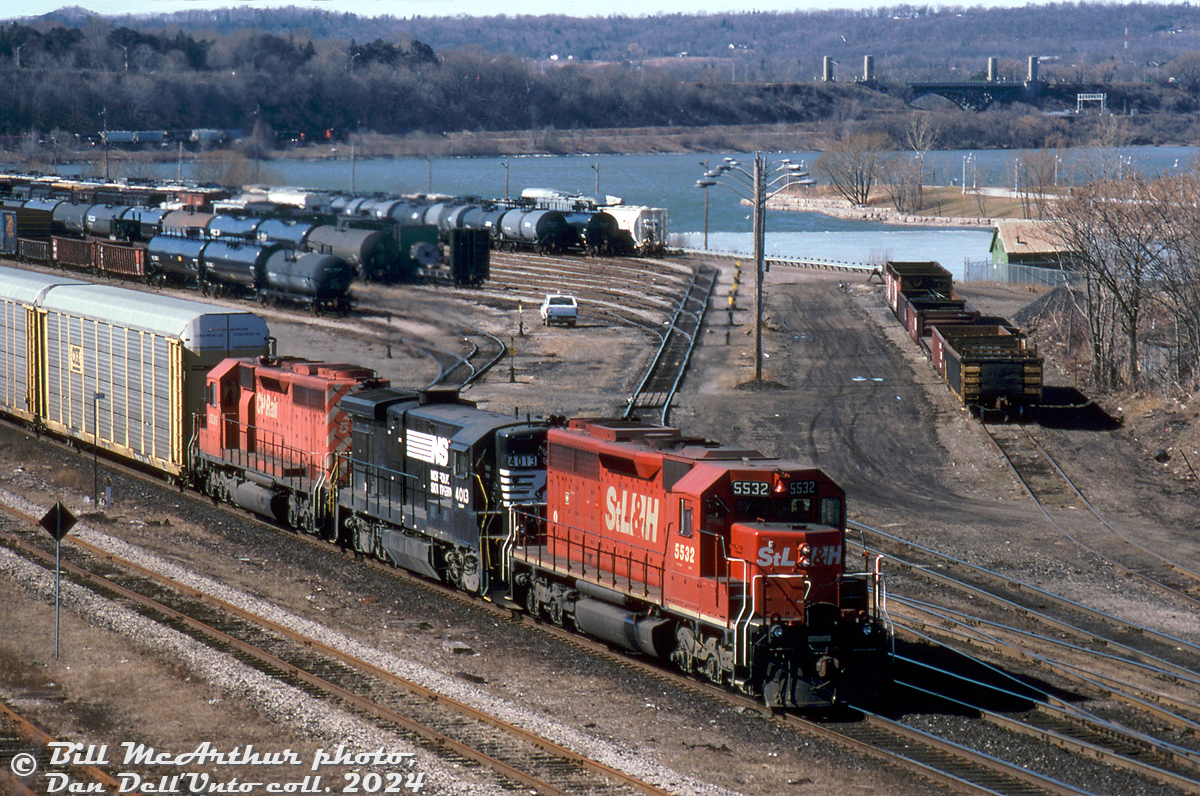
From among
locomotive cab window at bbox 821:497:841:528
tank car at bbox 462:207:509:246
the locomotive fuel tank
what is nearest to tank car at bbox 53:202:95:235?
the locomotive fuel tank

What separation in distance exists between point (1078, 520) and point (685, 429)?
41.6 ft

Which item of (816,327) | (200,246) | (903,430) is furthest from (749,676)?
(200,246)

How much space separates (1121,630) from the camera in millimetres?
22094

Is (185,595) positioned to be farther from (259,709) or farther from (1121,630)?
(1121,630)

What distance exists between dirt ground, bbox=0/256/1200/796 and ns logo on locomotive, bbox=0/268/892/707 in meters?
0.86

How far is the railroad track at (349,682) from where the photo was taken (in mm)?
14992

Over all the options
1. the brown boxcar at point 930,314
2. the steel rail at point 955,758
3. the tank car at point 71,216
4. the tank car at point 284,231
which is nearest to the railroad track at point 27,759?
the steel rail at point 955,758

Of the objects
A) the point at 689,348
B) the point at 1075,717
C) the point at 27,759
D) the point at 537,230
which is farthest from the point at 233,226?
the point at 1075,717

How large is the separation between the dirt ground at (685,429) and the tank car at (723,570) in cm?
77

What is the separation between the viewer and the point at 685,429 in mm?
39562

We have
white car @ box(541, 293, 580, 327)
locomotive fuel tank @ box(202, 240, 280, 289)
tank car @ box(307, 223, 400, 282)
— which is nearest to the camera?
white car @ box(541, 293, 580, 327)

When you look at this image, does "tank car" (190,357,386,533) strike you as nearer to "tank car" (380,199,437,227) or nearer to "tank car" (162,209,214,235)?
"tank car" (162,209,214,235)

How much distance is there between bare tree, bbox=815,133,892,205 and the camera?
176 meters

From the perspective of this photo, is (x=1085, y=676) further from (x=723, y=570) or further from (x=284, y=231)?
(x=284, y=231)
